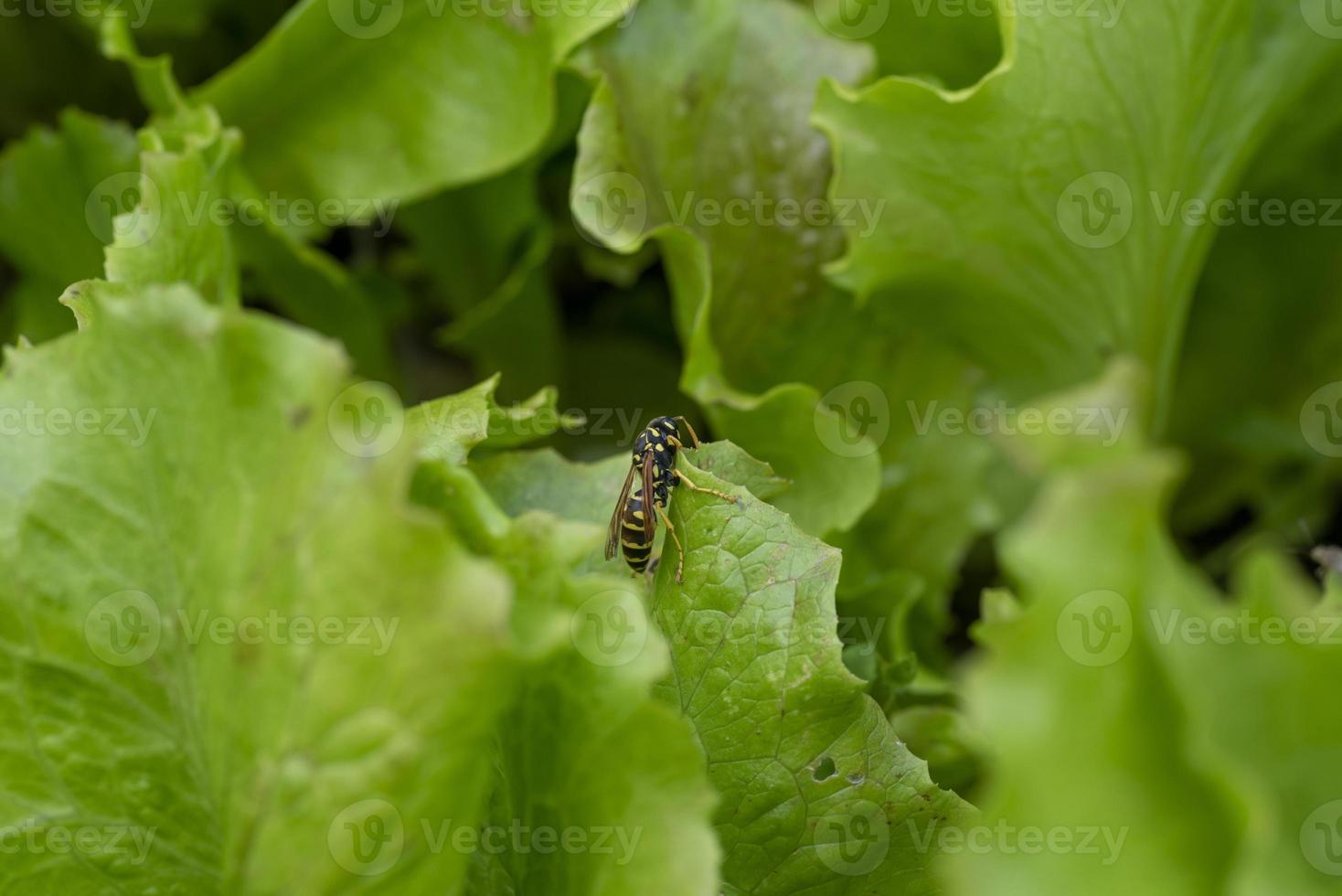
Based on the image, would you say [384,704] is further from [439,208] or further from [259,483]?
[439,208]

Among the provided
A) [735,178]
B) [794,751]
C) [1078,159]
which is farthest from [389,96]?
[794,751]

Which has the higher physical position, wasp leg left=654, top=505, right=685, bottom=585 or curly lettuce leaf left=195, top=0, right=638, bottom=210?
curly lettuce leaf left=195, top=0, right=638, bottom=210

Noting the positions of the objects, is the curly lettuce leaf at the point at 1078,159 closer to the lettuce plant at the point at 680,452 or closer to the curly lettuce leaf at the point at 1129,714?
the lettuce plant at the point at 680,452

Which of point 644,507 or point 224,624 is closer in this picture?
point 224,624

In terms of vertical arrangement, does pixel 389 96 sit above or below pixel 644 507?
above

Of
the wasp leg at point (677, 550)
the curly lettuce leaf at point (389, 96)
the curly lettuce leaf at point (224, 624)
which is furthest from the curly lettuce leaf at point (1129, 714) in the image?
the curly lettuce leaf at point (389, 96)

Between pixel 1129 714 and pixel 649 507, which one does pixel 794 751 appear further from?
pixel 1129 714

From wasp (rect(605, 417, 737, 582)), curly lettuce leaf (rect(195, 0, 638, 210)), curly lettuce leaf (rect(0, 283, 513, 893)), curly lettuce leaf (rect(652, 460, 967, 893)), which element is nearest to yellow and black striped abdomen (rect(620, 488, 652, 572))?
wasp (rect(605, 417, 737, 582))

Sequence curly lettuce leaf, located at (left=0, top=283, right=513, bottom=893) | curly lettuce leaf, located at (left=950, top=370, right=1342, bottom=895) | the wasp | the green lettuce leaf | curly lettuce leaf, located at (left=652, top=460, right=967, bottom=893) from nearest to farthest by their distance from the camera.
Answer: curly lettuce leaf, located at (left=950, top=370, right=1342, bottom=895) < curly lettuce leaf, located at (left=0, top=283, right=513, bottom=893) < curly lettuce leaf, located at (left=652, top=460, right=967, bottom=893) < the wasp < the green lettuce leaf

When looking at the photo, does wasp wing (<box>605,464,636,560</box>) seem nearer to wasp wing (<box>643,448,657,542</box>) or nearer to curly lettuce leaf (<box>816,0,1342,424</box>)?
wasp wing (<box>643,448,657,542</box>)
